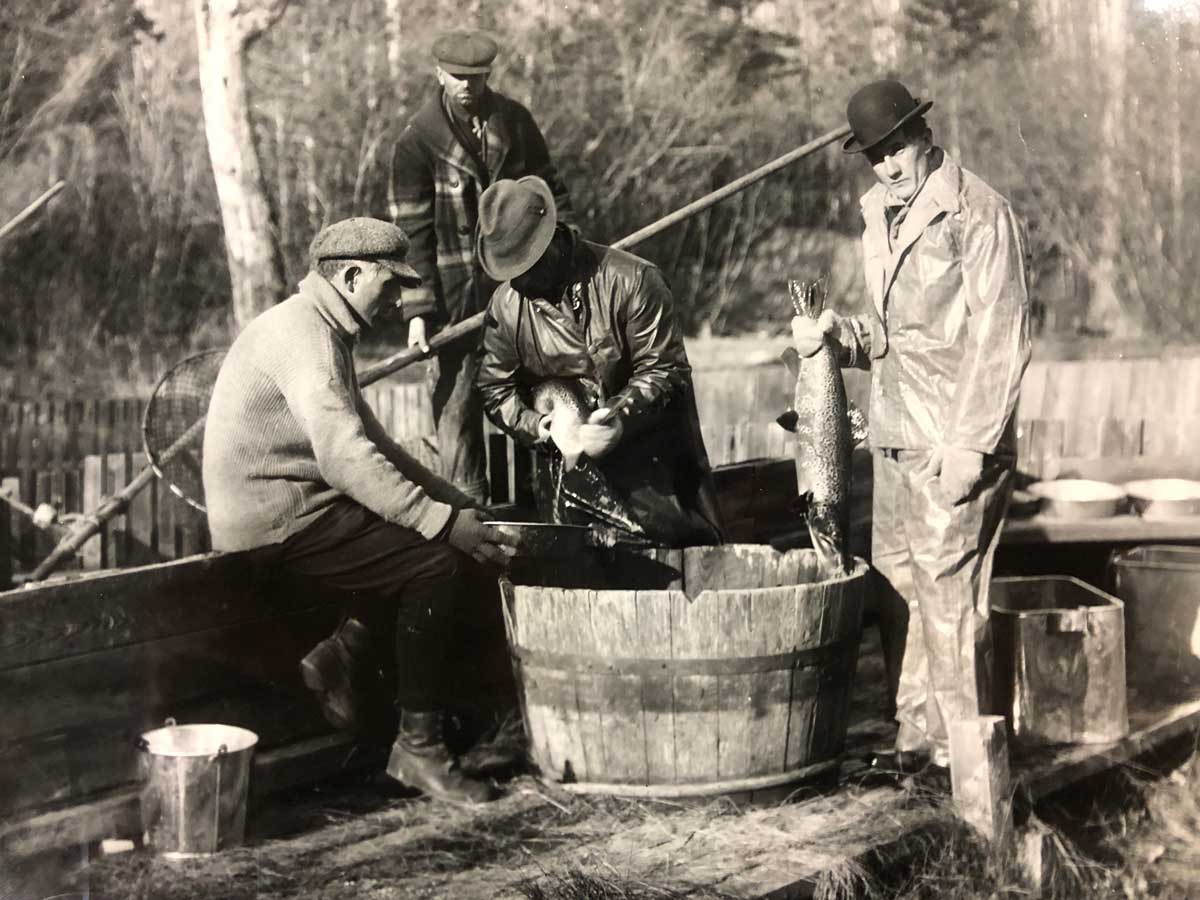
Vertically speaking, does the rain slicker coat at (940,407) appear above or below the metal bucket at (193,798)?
above

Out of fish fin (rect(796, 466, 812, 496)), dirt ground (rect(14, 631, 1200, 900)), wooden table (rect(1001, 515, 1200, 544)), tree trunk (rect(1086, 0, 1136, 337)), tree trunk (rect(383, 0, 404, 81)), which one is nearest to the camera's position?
dirt ground (rect(14, 631, 1200, 900))

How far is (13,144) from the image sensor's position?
37.9ft

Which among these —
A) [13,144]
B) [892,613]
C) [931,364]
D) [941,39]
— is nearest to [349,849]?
[892,613]

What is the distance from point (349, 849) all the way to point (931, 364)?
101 inches

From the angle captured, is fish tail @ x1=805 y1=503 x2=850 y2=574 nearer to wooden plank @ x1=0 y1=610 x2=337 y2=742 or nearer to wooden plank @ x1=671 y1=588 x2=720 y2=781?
wooden plank @ x1=671 y1=588 x2=720 y2=781

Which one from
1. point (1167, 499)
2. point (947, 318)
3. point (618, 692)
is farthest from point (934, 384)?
point (1167, 499)

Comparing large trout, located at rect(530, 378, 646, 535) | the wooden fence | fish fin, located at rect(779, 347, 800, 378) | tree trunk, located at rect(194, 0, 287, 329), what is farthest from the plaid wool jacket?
tree trunk, located at rect(194, 0, 287, 329)

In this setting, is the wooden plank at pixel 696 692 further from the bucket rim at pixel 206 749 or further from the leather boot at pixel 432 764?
the bucket rim at pixel 206 749

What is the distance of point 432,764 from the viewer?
16.8 ft

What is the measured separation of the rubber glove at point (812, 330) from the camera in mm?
5332

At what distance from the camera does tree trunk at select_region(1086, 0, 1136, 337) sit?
41.7 feet

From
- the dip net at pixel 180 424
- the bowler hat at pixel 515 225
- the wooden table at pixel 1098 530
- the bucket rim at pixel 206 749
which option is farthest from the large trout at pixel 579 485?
the wooden table at pixel 1098 530

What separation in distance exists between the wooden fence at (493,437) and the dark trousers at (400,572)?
1.97 meters

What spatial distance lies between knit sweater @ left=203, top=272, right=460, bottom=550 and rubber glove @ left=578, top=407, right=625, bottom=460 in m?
0.64
